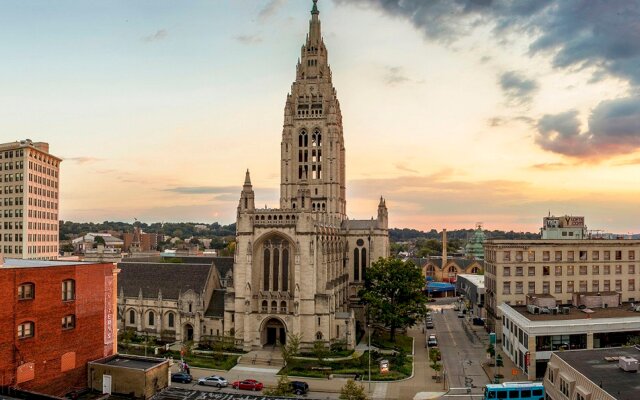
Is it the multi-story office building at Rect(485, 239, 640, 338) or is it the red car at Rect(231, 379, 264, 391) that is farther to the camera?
the multi-story office building at Rect(485, 239, 640, 338)

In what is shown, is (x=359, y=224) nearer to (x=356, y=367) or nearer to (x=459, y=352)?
(x=459, y=352)

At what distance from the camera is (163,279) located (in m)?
91.5

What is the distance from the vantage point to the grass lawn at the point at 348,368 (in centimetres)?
6756

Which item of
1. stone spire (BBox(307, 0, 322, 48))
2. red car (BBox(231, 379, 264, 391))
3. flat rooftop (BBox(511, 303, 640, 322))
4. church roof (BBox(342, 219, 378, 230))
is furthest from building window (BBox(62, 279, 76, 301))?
stone spire (BBox(307, 0, 322, 48))

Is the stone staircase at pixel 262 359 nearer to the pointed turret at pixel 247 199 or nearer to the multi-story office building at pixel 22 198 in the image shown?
the pointed turret at pixel 247 199

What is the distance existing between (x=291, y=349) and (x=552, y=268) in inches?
1724

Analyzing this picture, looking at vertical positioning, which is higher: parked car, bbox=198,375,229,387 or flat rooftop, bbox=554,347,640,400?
flat rooftop, bbox=554,347,640,400

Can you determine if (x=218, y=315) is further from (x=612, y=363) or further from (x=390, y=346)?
(x=612, y=363)

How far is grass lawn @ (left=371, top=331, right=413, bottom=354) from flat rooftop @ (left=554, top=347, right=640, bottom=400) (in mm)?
31110

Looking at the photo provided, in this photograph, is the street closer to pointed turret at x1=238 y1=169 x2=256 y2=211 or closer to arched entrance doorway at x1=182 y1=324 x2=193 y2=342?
pointed turret at x1=238 y1=169 x2=256 y2=211

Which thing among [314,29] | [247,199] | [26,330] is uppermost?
[314,29]

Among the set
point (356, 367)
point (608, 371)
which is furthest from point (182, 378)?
point (608, 371)

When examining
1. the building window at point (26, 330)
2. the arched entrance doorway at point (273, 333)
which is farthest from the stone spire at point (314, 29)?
the building window at point (26, 330)

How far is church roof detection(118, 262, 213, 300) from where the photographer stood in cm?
8875
